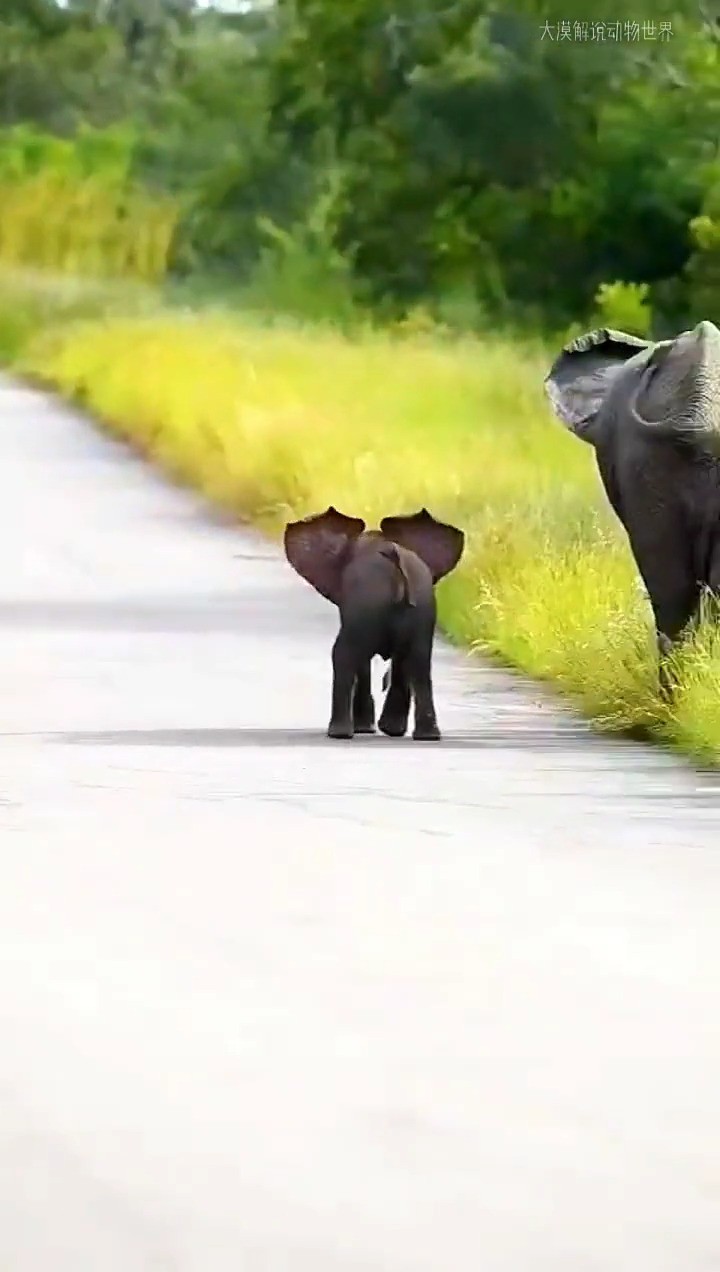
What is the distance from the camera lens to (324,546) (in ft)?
40.0

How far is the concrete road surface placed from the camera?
593 cm

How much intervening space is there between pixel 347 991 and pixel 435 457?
51.7ft

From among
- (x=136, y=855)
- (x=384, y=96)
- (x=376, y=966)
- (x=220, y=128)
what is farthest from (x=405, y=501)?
(x=220, y=128)

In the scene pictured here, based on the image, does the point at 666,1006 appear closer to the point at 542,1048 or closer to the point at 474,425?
the point at 542,1048

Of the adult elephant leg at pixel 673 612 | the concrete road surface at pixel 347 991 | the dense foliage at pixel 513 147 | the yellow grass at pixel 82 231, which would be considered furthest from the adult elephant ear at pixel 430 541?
the yellow grass at pixel 82 231

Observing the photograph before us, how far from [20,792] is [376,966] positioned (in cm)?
307

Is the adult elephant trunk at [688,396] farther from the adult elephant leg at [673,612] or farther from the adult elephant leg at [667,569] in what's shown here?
the adult elephant leg at [673,612]

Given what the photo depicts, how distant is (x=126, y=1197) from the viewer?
6.06 meters

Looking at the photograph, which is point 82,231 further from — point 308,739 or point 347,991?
point 347,991

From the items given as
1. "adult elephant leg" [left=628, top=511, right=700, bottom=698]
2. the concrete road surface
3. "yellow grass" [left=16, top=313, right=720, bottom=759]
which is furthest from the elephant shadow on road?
"adult elephant leg" [left=628, top=511, right=700, bottom=698]

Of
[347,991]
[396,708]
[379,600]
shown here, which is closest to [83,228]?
[396,708]

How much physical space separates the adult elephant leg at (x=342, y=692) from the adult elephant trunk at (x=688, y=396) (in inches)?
47.4

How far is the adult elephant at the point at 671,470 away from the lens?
39.2 feet

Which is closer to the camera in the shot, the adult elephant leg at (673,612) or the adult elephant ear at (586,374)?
the adult elephant leg at (673,612)
